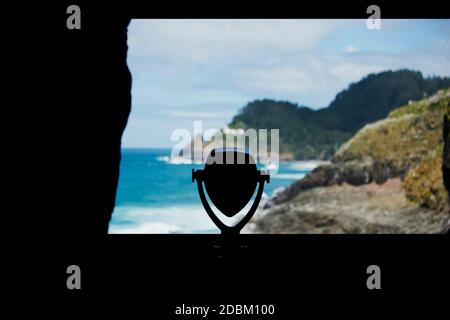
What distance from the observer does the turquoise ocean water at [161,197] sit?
1577 inches

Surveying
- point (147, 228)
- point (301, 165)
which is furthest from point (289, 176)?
point (147, 228)

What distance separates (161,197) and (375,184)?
1563 centimetres

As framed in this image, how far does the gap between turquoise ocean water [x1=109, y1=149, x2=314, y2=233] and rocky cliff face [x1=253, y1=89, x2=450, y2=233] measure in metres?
7.31

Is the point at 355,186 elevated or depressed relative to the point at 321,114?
depressed

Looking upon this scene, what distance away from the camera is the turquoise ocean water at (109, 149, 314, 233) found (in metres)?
40.1

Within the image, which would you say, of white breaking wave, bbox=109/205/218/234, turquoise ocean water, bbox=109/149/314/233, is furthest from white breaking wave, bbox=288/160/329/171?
white breaking wave, bbox=109/205/218/234

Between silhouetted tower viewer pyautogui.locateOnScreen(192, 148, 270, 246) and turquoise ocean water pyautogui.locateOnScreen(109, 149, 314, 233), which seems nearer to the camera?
silhouetted tower viewer pyautogui.locateOnScreen(192, 148, 270, 246)

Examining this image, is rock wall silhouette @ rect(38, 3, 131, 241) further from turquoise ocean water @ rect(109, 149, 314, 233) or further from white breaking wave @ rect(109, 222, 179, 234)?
white breaking wave @ rect(109, 222, 179, 234)

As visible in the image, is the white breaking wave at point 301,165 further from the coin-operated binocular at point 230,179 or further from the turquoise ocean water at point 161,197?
the coin-operated binocular at point 230,179

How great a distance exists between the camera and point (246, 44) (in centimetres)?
6266

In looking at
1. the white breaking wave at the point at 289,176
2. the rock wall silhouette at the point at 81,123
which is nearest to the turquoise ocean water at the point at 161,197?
the white breaking wave at the point at 289,176
